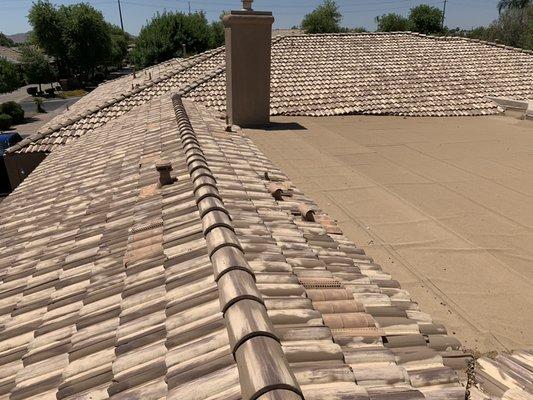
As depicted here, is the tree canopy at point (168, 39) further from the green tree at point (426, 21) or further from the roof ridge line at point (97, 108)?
the green tree at point (426, 21)

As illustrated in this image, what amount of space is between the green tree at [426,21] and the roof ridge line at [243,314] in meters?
67.4

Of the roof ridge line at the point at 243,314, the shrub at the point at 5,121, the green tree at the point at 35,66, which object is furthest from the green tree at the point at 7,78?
the roof ridge line at the point at 243,314

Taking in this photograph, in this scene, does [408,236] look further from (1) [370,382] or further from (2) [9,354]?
(2) [9,354]

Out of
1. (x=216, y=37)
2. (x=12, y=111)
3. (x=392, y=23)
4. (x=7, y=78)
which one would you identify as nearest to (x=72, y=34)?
(x=7, y=78)

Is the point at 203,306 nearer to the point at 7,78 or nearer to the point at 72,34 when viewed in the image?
the point at 7,78

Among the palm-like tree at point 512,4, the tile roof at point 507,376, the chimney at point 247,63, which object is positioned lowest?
the tile roof at point 507,376

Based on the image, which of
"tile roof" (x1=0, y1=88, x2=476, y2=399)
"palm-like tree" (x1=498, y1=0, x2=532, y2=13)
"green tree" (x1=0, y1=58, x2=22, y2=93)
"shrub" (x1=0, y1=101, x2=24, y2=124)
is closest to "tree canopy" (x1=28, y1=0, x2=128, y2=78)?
"green tree" (x1=0, y1=58, x2=22, y2=93)

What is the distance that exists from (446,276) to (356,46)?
20.7 metres

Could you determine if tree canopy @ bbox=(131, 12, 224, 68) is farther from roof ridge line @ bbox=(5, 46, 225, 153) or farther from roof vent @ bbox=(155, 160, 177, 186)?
roof vent @ bbox=(155, 160, 177, 186)

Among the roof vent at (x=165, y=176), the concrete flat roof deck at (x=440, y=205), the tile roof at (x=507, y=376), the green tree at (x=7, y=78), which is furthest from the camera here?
the green tree at (x=7, y=78)

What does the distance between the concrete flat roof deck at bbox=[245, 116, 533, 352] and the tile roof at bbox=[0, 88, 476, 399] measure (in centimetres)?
116

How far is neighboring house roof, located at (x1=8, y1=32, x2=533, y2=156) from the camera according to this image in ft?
52.7

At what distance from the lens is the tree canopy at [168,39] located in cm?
4422

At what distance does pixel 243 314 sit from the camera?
102 inches
